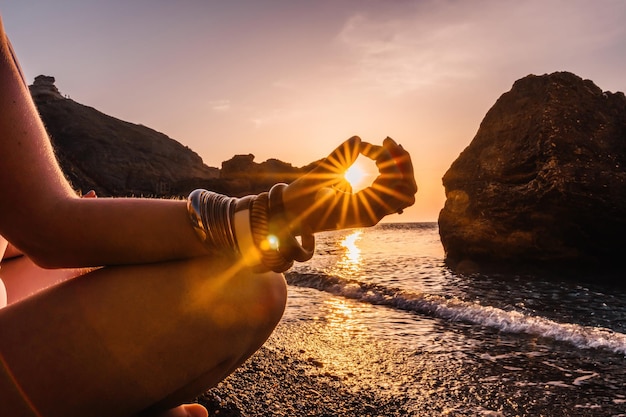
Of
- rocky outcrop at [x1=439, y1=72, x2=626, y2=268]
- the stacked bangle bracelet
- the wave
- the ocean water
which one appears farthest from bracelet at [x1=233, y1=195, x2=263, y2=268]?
rocky outcrop at [x1=439, y1=72, x2=626, y2=268]

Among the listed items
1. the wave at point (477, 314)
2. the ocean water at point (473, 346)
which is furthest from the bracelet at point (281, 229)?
the wave at point (477, 314)

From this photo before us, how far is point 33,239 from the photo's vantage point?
3.57 feet

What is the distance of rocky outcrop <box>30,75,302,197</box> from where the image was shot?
6288 cm

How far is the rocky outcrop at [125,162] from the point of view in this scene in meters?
62.9

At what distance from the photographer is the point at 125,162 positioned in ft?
228

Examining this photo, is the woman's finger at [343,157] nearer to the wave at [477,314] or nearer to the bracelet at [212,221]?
the bracelet at [212,221]

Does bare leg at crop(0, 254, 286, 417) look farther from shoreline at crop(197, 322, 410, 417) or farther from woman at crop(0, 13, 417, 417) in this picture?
shoreline at crop(197, 322, 410, 417)

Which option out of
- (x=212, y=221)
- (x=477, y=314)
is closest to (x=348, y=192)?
(x=212, y=221)

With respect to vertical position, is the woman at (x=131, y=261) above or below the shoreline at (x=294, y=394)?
above

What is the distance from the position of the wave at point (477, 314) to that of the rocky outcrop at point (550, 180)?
6.24 meters

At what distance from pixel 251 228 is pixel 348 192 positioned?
0.97 ft

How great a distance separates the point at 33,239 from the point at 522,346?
15.0ft

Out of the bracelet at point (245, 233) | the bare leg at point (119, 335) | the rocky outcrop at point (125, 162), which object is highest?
the rocky outcrop at point (125, 162)

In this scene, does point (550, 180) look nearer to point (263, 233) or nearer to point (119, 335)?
point (263, 233)
